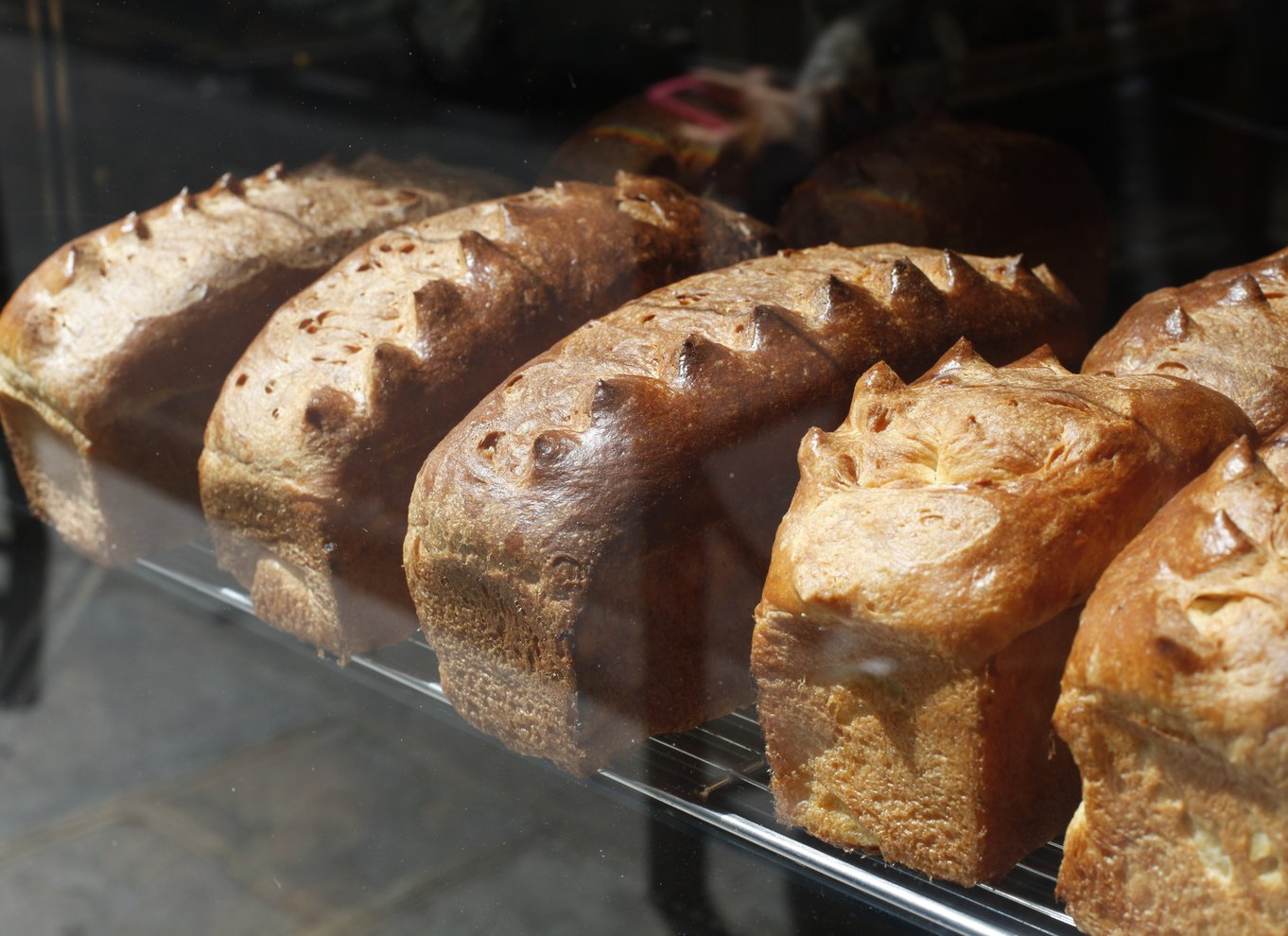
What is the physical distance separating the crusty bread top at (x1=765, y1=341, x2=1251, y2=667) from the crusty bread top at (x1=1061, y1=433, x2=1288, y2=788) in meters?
0.07

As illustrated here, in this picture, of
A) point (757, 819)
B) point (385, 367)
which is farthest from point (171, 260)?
point (757, 819)

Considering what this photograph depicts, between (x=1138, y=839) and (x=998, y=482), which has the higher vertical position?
(x=998, y=482)

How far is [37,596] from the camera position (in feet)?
8.27

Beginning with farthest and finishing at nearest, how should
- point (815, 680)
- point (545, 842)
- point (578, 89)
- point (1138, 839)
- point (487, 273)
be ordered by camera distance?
point (578, 89) < point (487, 273) < point (545, 842) < point (815, 680) < point (1138, 839)

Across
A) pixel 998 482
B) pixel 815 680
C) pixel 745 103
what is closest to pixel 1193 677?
pixel 998 482

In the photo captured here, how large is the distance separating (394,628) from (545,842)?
0.36 meters

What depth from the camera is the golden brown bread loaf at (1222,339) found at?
1.38m

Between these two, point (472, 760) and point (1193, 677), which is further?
point (472, 760)

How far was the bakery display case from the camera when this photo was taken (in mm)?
1251

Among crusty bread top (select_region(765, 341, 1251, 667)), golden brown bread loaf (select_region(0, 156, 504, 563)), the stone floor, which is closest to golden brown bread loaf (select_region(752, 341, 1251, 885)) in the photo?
crusty bread top (select_region(765, 341, 1251, 667))

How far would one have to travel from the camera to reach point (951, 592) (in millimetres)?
1127

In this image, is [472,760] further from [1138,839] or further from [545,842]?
[1138,839]

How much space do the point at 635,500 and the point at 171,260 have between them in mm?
974

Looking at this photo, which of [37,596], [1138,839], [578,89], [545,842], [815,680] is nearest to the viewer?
[1138,839]
